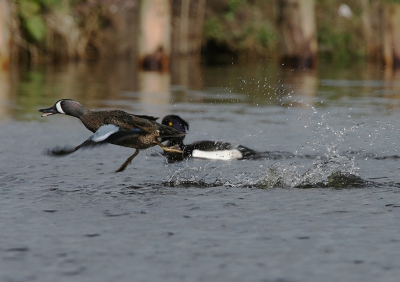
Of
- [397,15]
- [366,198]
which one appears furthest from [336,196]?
[397,15]

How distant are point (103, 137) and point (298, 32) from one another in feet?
66.7

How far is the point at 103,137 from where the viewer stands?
23.1 ft

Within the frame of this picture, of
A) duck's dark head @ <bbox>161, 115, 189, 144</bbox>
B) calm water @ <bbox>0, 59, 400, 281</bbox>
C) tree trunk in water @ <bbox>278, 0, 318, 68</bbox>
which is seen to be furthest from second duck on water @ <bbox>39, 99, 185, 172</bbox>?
tree trunk in water @ <bbox>278, 0, 318, 68</bbox>

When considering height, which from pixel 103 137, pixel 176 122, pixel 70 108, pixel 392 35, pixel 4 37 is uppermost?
pixel 392 35

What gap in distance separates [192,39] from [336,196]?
27.4 meters

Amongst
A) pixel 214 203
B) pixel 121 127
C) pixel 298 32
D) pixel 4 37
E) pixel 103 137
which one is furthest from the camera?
pixel 298 32

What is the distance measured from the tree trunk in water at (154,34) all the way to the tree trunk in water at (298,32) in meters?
4.10

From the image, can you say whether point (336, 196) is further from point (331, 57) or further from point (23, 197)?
point (331, 57)

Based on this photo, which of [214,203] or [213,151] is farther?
[213,151]

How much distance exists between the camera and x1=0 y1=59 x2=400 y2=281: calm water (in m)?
4.81

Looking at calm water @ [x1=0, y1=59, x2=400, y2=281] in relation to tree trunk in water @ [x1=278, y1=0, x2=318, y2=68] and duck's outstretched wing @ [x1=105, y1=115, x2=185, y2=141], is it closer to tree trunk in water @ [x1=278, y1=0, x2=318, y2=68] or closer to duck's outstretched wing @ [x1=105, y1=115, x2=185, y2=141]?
duck's outstretched wing @ [x1=105, y1=115, x2=185, y2=141]

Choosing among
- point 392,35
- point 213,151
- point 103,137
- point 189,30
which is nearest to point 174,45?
point 189,30

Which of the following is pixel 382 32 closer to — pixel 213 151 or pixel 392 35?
pixel 392 35

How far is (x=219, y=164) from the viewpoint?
29.6ft
